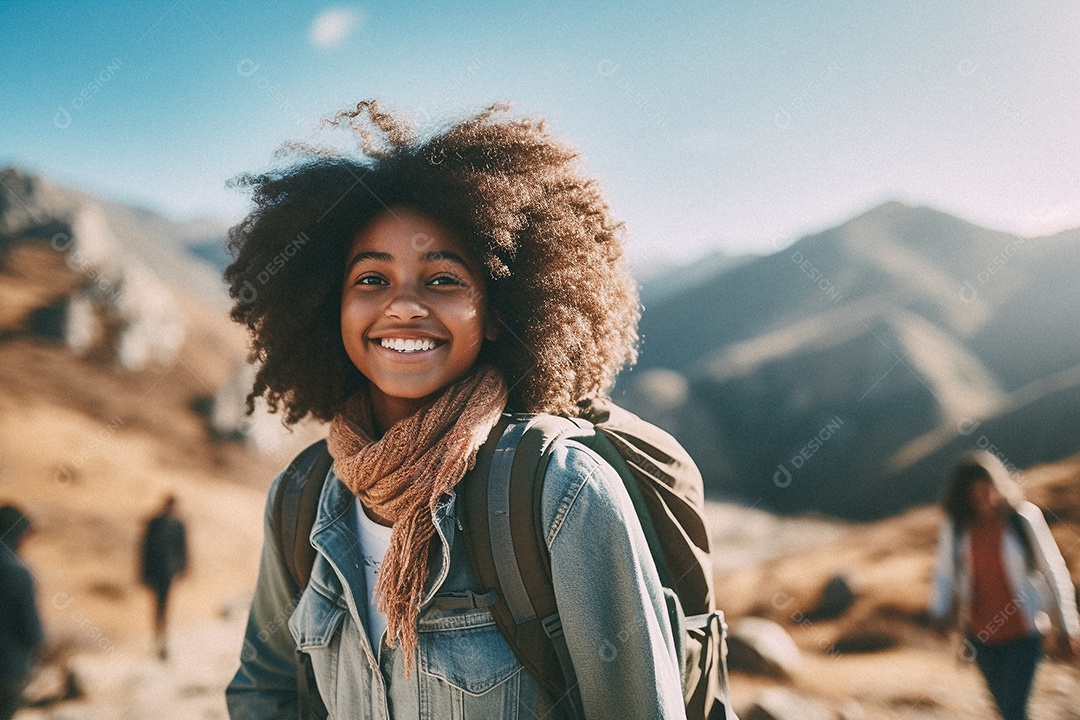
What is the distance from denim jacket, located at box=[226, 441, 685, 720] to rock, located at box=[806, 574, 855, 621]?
30.7 feet

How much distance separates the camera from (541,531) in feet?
4.25

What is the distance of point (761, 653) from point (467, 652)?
6405mm

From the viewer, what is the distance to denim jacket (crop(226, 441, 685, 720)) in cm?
125

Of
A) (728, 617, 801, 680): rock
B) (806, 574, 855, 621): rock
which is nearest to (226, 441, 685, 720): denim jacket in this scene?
(728, 617, 801, 680): rock

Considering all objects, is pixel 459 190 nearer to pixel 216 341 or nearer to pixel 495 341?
pixel 495 341

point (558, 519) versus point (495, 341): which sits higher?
point (495, 341)

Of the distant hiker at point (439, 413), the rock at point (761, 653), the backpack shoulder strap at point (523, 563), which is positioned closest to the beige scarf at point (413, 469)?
the distant hiker at point (439, 413)

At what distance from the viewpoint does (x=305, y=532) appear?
5.36 feet

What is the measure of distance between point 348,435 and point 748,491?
19060mm

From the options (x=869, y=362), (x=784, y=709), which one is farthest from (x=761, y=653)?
(x=869, y=362)

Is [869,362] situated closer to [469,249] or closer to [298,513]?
[469,249]

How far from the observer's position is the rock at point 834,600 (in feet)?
30.7

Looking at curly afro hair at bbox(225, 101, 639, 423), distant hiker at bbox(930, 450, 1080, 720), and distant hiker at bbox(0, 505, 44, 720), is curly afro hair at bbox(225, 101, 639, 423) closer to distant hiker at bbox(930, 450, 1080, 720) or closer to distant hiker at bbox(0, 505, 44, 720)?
distant hiker at bbox(930, 450, 1080, 720)

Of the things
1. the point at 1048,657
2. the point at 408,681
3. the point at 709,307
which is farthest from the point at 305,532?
the point at 709,307
